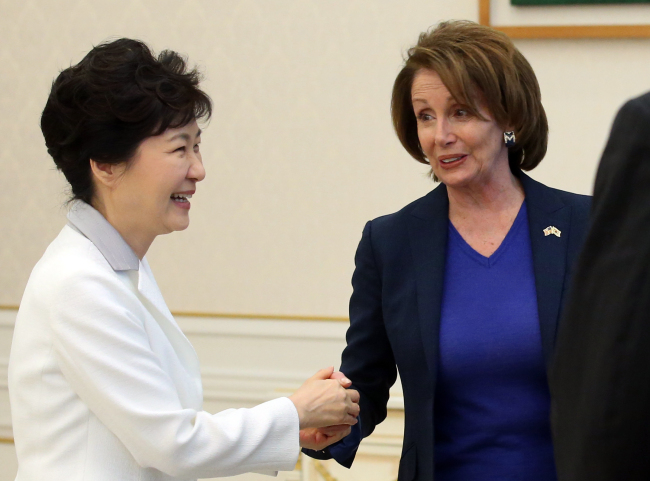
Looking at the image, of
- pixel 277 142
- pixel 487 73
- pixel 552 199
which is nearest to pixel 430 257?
pixel 552 199

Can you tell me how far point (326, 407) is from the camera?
1762 mm

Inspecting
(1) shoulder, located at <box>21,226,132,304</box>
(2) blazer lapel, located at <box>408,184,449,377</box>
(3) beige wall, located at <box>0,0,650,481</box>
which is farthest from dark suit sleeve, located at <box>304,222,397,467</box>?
(3) beige wall, located at <box>0,0,650,481</box>

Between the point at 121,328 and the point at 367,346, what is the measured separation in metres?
0.65

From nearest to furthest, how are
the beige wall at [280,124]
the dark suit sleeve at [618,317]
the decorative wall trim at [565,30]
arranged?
1. the dark suit sleeve at [618,317]
2. the decorative wall trim at [565,30]
3. the beige wall at [280,124]

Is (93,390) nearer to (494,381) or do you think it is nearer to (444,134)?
(494,381)

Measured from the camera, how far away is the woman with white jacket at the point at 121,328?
1461 millimetres

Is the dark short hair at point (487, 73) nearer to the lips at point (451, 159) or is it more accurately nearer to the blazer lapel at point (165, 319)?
the lips at point (451, 159)

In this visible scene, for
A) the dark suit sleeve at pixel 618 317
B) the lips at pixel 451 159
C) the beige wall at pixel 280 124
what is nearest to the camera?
the dark suit sleeve at pixel 618 317

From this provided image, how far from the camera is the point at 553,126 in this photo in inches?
112

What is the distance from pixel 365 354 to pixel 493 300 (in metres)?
0.36

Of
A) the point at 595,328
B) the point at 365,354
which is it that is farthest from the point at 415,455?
the point at 595,328

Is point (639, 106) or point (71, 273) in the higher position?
point (639, 106)

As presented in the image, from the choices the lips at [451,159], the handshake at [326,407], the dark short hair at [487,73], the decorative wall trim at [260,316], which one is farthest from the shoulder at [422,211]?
the decorative wall trim at [260,316]

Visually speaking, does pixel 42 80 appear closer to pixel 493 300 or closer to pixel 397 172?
pixel 397 172
